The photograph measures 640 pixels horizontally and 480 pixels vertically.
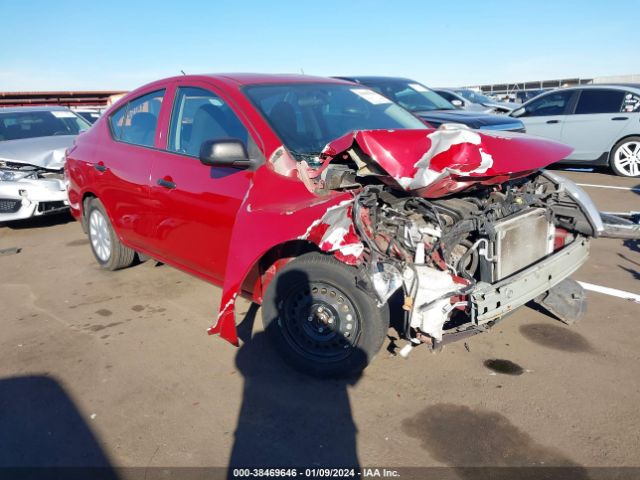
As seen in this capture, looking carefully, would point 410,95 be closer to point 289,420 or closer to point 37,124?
point 37,124

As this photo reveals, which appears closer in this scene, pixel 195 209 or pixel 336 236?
pixel 336 236

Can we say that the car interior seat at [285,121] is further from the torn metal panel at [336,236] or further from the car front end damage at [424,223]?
the torn metal panel at [336,236]

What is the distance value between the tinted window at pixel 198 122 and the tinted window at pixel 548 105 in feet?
28.9

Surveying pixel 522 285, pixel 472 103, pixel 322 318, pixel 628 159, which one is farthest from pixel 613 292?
pixel 472 103

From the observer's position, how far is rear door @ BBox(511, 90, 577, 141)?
10.7 m

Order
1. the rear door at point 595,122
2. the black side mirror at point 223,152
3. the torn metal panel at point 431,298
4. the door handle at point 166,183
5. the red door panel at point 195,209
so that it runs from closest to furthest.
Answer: the torn metal panel at point 431,298
the black side mirror at point 223,152
the red door panel at point 195,209
the door handle at point 166,183
the rear door at point 595,122

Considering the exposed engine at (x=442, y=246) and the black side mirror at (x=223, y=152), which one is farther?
the black side mirror at (x=223, y=152)

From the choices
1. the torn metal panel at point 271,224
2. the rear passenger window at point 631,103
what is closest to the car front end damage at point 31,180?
the torn metal panel at point 271,224

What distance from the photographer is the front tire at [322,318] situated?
3.11 m

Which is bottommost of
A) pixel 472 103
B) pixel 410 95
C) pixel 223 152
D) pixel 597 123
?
pixel 597 123

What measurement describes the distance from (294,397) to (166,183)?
190 centimetres

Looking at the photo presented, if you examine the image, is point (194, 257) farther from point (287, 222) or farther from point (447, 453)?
point (447, 453)

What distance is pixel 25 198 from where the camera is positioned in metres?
7.37

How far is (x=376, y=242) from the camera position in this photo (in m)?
3.09
